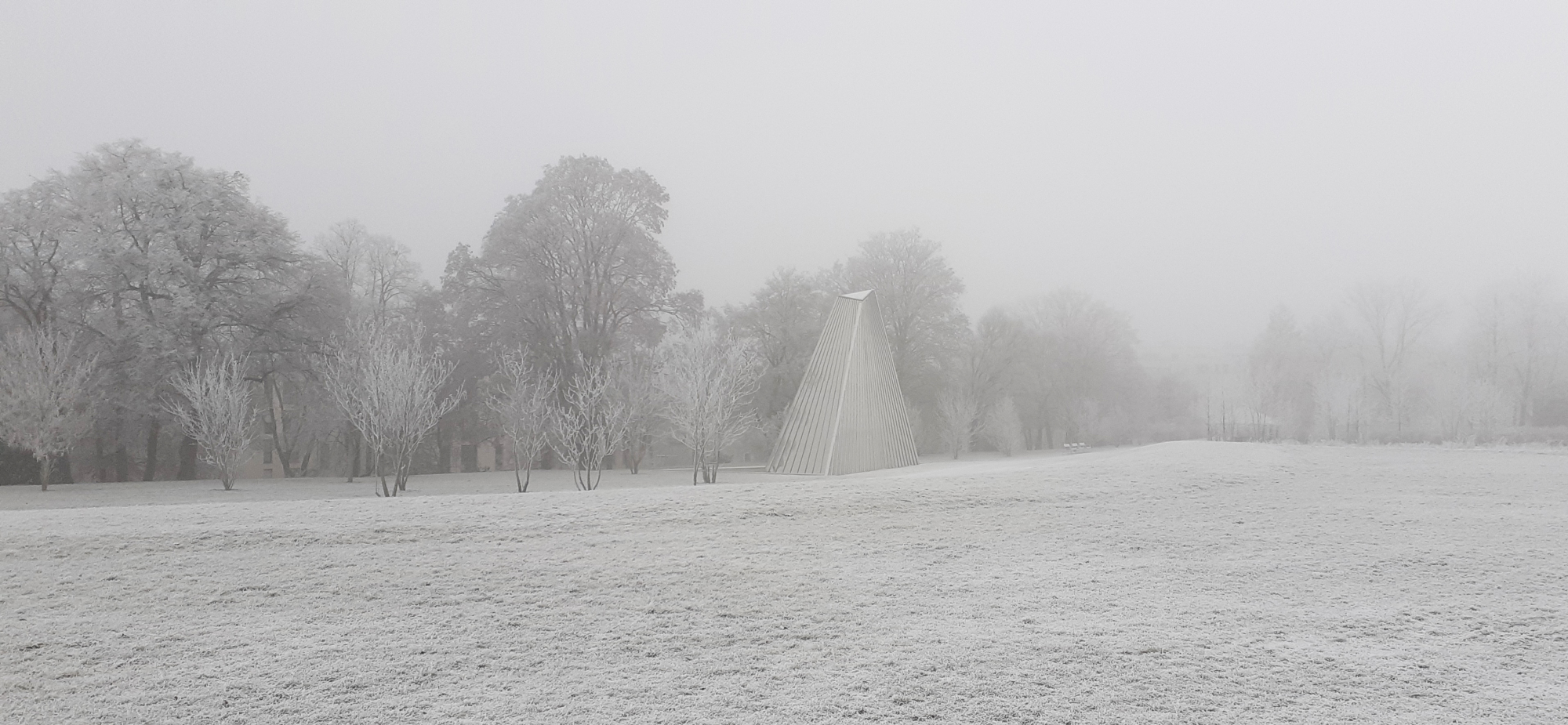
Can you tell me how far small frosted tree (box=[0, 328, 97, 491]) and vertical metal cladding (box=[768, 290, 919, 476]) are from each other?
15.3m

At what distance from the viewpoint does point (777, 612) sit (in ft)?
20.6

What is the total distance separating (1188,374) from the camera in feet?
136

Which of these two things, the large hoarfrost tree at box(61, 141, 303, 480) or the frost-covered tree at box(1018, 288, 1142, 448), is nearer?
the large hoarfrost tree at box(61, 141, 303, 480)

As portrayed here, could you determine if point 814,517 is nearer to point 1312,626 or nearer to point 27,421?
point 1312,626

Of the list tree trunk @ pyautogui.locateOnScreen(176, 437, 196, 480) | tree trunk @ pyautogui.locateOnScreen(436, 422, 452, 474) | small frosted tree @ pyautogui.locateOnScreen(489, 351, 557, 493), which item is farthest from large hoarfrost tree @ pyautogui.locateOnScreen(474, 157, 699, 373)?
tree trunk @ pyautogui.locateOnScreen(176, 437, 196, 480)

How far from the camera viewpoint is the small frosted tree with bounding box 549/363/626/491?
57.3 ft

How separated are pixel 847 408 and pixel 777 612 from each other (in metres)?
14.1

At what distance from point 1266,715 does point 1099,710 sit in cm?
91

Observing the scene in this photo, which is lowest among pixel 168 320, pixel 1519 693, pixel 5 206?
pixel 1519 693

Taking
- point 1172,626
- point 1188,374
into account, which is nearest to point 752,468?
point 1172,626

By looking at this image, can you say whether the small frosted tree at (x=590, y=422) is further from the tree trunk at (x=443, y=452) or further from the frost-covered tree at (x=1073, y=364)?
the frost-covered tree at (x=1073, y=364)

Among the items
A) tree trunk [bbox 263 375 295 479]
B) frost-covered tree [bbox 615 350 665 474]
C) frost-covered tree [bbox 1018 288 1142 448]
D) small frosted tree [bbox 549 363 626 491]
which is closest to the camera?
small frosted tree [bbox 549 363 626 491]

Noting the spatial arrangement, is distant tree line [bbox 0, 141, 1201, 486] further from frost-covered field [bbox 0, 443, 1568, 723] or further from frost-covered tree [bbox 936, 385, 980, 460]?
frost-covered field [bbox 0, 443, 1568, 723]

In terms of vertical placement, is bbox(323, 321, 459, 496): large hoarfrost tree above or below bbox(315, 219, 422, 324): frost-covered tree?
below
